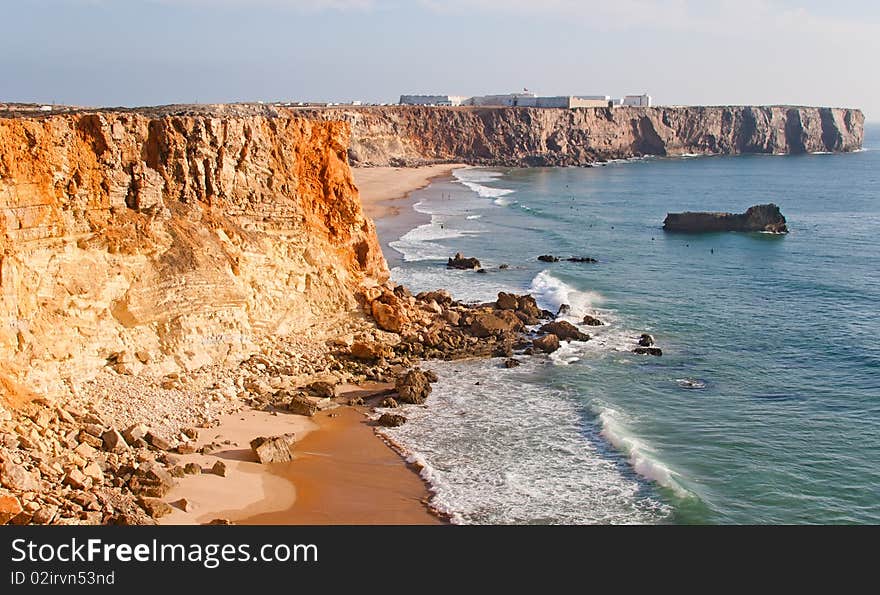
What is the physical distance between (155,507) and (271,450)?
4.03 metres

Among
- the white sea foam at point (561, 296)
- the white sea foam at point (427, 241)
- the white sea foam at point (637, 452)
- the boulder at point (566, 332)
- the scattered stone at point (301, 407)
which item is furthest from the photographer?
the white sea foam at point (427, 241)

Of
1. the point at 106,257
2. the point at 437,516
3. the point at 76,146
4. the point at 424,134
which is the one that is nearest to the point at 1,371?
the point at 106,257

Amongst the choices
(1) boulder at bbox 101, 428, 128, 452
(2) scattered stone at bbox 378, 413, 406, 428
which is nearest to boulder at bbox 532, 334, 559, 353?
(2) scattered stone at bbox 378, 413, 406, 428

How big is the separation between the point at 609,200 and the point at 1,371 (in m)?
69.4

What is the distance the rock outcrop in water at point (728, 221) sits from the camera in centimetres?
6162

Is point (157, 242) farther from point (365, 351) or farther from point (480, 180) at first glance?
point (480, 180)

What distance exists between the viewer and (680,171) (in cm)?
11588


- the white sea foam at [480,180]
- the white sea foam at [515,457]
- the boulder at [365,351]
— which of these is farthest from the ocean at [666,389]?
the white sea foam at [480,180]

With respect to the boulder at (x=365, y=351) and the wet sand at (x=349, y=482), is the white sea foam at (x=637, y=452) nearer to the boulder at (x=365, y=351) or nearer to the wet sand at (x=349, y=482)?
the wet sand at (x=349, y=482)

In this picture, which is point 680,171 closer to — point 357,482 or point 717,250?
point 717,250

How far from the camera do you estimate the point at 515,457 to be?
20.8 meters

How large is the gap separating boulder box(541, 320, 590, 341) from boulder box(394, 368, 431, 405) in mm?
7827

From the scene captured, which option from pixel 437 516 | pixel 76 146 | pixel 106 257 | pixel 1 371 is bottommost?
pixel 437 516

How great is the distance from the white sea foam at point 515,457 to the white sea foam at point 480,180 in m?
57.6
